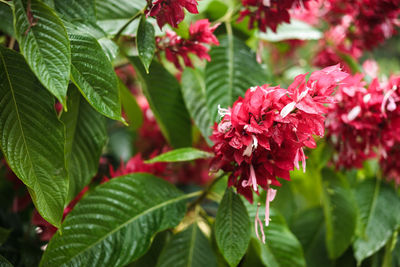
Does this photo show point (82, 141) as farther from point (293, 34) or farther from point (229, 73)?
point (293, 34)

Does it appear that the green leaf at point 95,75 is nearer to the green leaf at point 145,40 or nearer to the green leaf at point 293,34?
the green leaf at point 145,40

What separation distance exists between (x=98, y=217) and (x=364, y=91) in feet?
2.00

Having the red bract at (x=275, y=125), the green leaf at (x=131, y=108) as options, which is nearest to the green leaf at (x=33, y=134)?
the red bract at (x=275, y=125)

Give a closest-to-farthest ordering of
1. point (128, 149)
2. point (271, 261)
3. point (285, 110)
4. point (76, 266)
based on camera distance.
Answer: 1. point (285, 110)
2. point (76, 266)
3. point (271, 261)
4. point (128, 149)

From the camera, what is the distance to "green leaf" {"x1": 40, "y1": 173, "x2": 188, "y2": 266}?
0.59 m

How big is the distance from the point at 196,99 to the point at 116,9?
10.6 inches

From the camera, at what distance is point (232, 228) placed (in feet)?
1.91

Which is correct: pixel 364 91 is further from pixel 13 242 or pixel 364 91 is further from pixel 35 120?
pixel 13 242

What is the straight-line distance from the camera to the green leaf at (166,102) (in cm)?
78

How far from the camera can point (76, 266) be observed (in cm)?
58

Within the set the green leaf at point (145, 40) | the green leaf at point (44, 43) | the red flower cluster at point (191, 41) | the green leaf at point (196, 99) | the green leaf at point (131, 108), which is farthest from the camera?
the green leaf at point (131, 108)

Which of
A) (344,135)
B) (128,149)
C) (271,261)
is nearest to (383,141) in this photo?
(344,135)

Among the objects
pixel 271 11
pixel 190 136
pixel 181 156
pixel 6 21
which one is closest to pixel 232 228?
pixel 181 156

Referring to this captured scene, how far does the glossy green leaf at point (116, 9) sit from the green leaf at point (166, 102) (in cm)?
10
